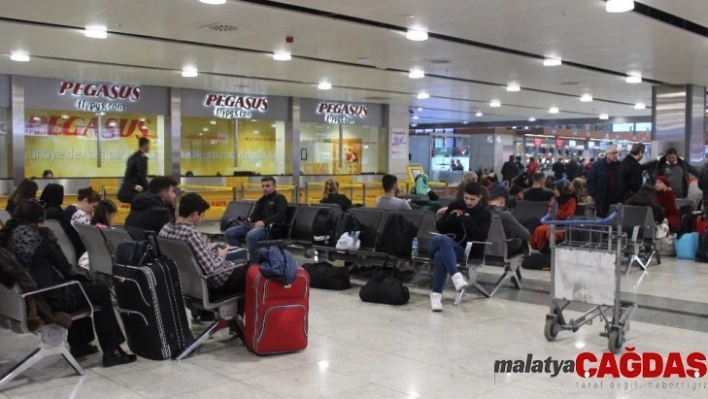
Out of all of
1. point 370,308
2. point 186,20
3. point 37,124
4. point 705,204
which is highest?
point 186,20

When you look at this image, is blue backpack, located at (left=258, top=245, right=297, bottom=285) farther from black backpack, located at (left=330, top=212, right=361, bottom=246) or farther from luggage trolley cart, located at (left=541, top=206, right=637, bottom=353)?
black backpack, located at (left=330, top=212, right=361, bottom=246)

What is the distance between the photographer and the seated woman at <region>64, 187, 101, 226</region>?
7062 millimetres

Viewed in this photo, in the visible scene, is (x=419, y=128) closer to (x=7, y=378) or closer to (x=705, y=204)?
(x=705, y=204)

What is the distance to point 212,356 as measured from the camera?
17.9 feet

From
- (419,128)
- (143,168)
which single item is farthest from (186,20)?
(419,128)

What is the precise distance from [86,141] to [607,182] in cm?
1267

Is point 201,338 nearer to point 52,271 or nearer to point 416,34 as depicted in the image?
point 52,271

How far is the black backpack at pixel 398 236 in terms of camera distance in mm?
7863

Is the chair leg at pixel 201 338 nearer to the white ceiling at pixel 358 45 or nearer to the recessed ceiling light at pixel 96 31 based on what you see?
the white ceiling at pixel 358 45

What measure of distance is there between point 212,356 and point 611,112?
73.3 ft

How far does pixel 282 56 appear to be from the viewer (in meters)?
12.1

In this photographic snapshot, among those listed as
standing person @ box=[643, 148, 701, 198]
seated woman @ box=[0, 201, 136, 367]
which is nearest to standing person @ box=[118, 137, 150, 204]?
seated woman @ box=[0, 201, 136, 367]

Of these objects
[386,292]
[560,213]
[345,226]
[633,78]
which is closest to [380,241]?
[345,226]

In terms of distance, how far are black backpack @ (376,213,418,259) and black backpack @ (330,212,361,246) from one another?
0.63 meters
